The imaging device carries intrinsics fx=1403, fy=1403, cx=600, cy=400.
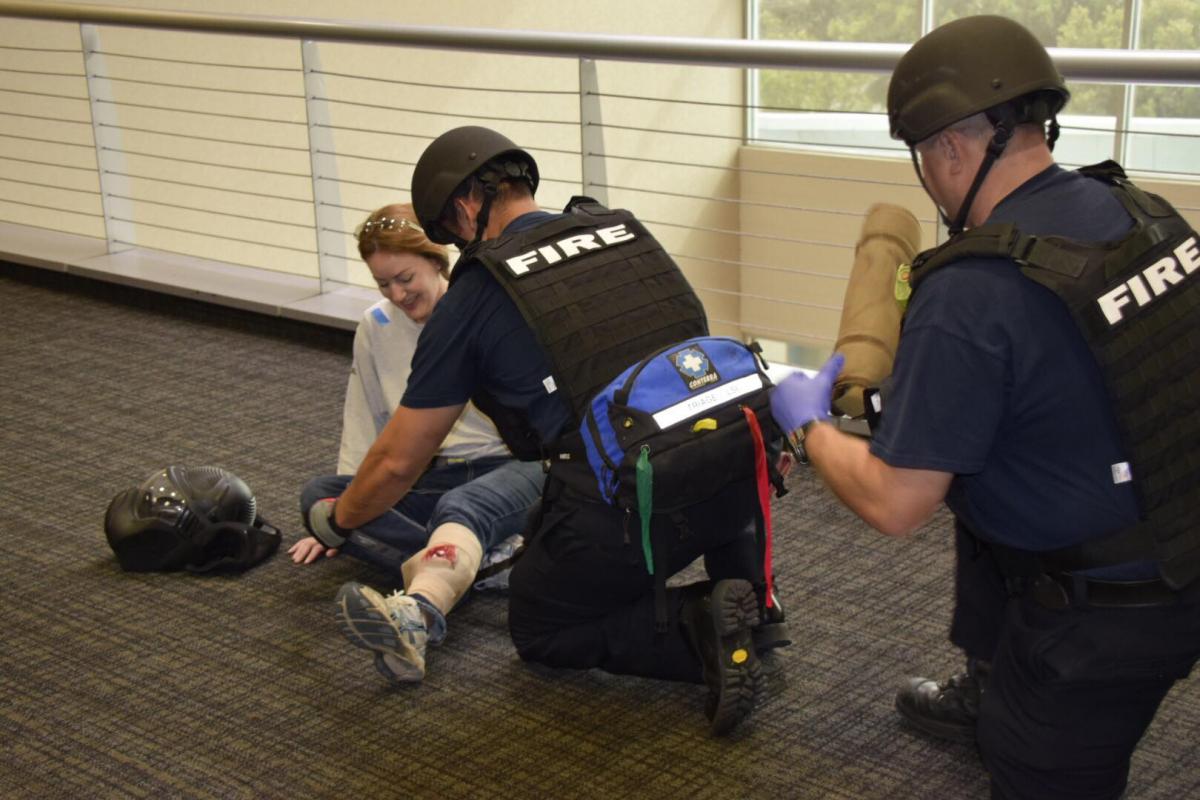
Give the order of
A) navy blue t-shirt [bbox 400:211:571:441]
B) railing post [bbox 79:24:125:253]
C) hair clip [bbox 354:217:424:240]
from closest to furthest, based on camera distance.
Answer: navy blue t-shirt [bbox 400:211:571:441]
hair clip [bbox 354:217:424:240]
railing post [bbox 79:24:125:253]

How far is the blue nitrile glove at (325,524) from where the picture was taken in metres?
3.46

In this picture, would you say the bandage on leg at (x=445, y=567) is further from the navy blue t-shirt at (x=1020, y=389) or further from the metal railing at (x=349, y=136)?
the navy blue t-shirt at (x=1020, y=389)

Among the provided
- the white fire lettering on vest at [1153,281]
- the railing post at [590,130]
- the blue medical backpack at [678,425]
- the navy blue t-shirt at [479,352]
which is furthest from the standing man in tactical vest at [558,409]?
the railing post at [590,130]

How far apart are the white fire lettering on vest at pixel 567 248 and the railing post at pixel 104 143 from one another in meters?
3.90

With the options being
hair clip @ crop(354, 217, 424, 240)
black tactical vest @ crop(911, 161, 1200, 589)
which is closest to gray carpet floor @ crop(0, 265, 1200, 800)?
black tactical vest @ crop(911, 161, 1200, 589)

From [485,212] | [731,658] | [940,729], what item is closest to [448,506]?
[485,212]

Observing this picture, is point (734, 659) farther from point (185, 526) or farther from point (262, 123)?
point (262, 123)

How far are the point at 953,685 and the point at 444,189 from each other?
144 cm

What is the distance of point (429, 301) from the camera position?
11.3 ft

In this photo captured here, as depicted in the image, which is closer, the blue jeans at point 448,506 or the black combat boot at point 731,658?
the black combat boot at point 731,658

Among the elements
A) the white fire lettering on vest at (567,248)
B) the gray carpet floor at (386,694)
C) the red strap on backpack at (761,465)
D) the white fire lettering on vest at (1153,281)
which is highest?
the white fire lettering on vest at (1153,281)

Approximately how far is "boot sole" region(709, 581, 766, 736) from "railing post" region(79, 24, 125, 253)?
4.40m

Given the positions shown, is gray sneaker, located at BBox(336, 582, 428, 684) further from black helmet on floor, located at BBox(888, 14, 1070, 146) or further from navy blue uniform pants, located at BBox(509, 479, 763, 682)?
black helmet on floor, located at BBox(888, 14, 1070, 146)

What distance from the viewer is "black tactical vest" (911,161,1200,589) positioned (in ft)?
6.44
